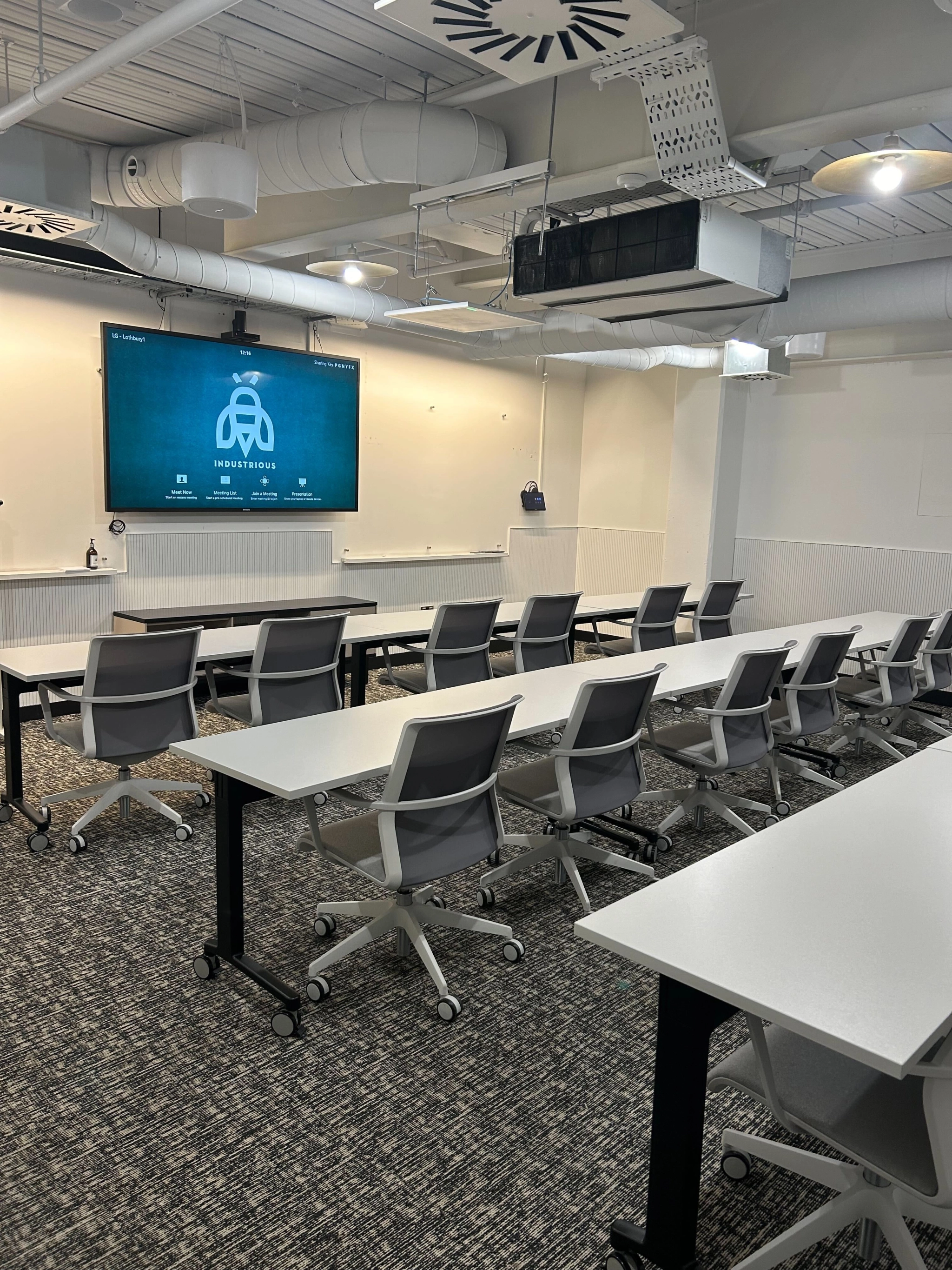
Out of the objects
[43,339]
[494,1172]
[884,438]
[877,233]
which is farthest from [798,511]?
[494,1172]

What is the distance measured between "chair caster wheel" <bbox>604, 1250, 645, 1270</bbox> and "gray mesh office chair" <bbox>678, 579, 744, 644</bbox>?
5422 millimetres

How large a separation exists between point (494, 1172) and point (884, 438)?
767cm

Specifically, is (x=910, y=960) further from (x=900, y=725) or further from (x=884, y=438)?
(x=884, y=438)

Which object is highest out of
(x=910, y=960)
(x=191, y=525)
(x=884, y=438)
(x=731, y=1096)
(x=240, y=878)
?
(x=884, y=438)

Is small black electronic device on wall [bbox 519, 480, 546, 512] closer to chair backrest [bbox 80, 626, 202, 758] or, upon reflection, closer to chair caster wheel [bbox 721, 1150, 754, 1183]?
chair backrest [bbox 80, 626, 202, 758]

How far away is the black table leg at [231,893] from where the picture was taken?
9.48 ft

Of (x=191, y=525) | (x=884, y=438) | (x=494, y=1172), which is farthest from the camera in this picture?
(x=884, y=438)

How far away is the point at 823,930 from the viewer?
1.85 m

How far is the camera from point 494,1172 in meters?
2.21

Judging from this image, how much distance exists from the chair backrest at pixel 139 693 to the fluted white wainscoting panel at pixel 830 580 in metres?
6.55

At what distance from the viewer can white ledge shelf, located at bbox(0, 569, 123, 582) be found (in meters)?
6.24

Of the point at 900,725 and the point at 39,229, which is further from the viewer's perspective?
the point at 900,725

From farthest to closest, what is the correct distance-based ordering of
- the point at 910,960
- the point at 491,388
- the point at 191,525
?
the point at 491,388, the point at 191,525, the point at 910,960

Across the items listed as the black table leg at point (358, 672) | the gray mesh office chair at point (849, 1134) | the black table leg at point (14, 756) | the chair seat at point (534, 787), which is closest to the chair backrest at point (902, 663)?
the chair seat at point (534, 787)
